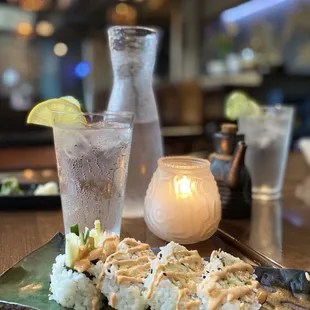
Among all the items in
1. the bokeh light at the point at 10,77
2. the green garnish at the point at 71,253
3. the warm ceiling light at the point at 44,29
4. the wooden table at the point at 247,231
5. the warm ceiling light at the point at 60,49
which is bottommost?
the wooden table at the point at 247,231

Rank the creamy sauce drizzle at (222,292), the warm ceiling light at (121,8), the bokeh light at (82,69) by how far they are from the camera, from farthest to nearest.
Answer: the warm ceiling light at (121,8), the bokeh light at (82,69), the creamy sauce drizzle at (222,292)

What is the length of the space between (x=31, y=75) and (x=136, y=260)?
13.1ft

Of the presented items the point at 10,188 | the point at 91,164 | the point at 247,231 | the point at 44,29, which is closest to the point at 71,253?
the point at 91,164

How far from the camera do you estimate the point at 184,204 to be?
942 mm

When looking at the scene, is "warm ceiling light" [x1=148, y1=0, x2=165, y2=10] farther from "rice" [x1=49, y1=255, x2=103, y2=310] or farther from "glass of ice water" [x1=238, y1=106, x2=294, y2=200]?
"rice" [x1=49, y1=255, x2=103, y2=310]

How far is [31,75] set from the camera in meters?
4.44

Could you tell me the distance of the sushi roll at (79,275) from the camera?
668 millimetres

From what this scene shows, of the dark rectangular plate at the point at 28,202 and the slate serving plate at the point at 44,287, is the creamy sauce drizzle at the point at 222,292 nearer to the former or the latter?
the slate serving plate at the point at 44,287

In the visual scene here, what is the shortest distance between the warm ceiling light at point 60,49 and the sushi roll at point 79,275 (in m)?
4.00

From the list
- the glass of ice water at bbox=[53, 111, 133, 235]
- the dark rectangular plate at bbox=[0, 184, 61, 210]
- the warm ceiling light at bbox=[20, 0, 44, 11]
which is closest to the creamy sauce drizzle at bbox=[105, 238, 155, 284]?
the glass of ice water at bbox=[53, 111, 133, 235]

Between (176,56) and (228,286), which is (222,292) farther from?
(176,56)

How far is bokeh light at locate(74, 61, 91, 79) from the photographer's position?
4.55m

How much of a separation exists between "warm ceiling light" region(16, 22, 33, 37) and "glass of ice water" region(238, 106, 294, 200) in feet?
11.4

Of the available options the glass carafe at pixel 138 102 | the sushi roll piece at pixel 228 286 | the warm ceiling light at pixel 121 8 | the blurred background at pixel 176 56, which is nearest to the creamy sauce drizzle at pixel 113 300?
the sushi roll piece at pixel 228 286
